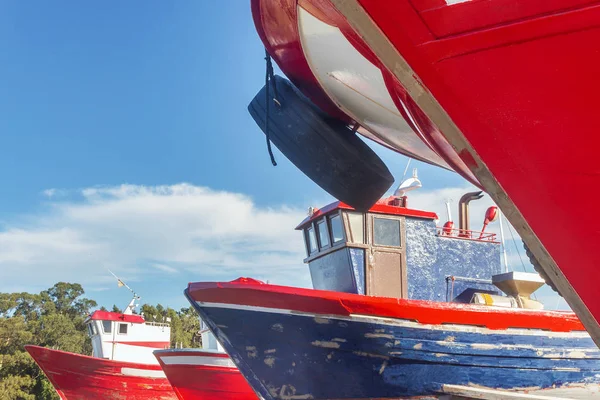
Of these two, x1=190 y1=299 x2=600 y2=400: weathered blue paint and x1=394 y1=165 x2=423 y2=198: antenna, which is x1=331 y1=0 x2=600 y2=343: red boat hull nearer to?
x1=190 y1=299 x2=600 y2=400: weathered blue paint

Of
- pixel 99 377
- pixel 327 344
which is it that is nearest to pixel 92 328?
pixel 99 377

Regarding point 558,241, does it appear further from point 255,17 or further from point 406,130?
point 255,17

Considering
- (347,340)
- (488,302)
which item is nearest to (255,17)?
(347,340)

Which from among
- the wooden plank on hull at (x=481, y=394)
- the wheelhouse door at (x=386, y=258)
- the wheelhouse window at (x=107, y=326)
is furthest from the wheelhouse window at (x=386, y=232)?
the wheelhouse window at (x=107, y=326)

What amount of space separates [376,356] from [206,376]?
6774 millimetres

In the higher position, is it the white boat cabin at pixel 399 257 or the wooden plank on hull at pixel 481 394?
the white boat cabin at pixel 399 257

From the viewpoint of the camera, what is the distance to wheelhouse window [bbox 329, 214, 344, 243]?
692 centimetres

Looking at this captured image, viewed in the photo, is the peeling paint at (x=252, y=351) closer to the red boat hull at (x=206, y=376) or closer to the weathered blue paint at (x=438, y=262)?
the weathered blue paint at (x=438, y=262)

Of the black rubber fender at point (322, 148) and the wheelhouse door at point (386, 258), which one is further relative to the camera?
the wheelhouse door at point (386, 258)

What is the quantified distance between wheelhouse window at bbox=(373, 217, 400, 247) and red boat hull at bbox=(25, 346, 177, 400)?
31.6ft

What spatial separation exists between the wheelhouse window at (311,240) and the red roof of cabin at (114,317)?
428 inches

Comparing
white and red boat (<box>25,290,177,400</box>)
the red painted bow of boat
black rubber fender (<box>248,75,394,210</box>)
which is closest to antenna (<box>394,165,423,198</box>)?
the red painted bow of boat

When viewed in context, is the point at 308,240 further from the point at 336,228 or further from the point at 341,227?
the point at 341,227

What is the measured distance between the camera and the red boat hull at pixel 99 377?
13.7m
